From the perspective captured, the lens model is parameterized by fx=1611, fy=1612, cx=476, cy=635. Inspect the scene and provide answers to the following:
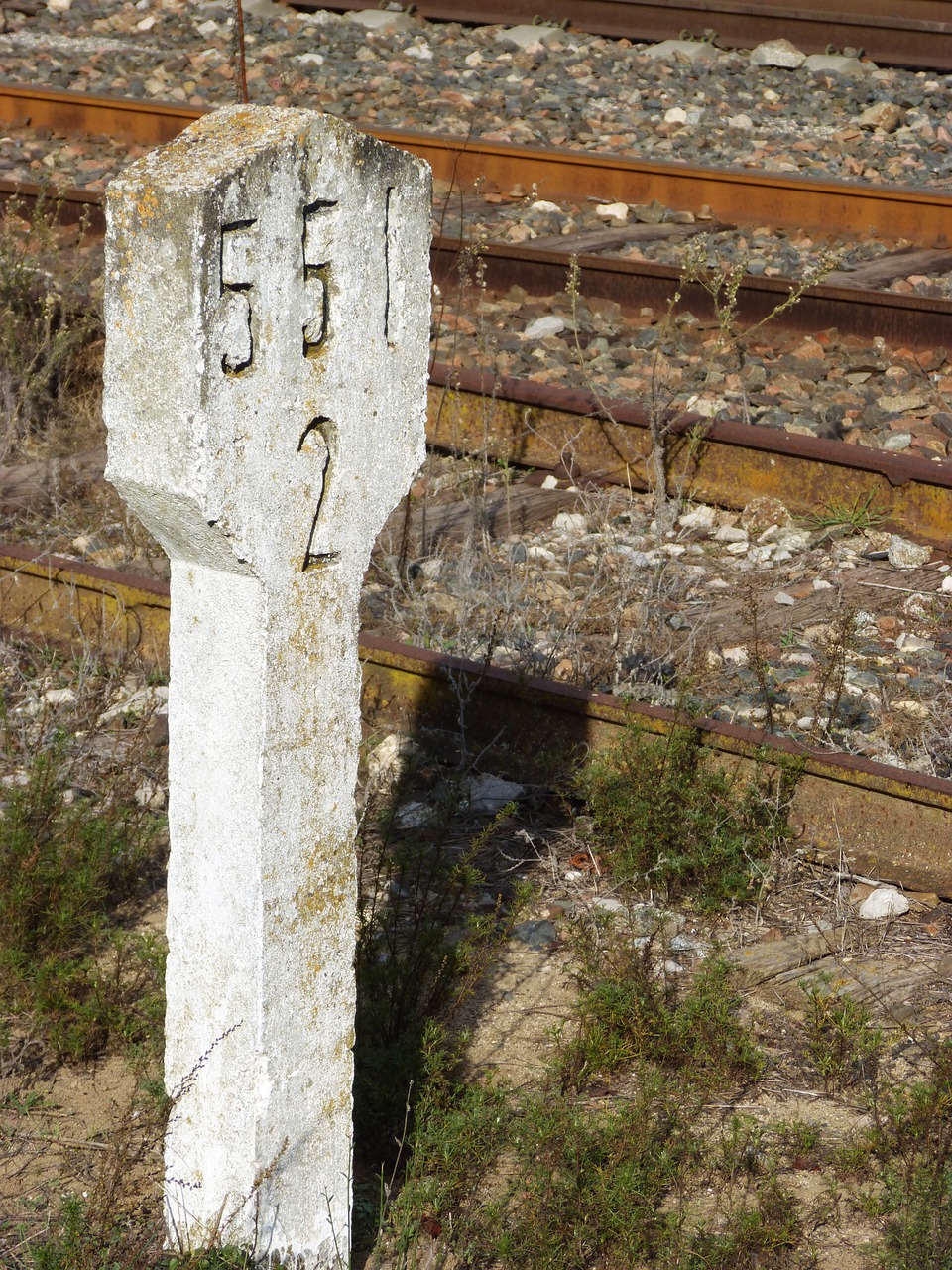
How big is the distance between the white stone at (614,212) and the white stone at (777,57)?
4.02m

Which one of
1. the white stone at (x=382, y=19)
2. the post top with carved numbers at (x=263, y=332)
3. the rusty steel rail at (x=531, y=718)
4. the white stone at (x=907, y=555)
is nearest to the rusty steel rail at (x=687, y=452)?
the white stone at (x=907, y=555)

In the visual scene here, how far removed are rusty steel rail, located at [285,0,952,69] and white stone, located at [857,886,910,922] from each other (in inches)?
429

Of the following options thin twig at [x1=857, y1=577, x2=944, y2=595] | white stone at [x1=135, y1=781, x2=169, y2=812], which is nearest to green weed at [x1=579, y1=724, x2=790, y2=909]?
white stone at [x1=135, y1=781, x2=169, y2=812]

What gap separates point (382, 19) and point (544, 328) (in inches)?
319

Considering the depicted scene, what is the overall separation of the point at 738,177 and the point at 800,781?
674 cm

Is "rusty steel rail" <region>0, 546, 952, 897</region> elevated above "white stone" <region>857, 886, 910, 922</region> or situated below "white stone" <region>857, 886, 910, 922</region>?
above

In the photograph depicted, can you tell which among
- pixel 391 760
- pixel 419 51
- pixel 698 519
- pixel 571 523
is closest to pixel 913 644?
pixel 698 519

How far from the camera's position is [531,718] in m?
4.96

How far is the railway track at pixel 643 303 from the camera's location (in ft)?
21.8

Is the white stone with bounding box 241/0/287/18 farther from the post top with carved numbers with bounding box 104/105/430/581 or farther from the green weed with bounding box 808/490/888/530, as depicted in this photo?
the post top with carved numbers with bounding box 104/105/430/581

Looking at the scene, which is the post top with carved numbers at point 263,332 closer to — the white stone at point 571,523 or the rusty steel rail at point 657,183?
the white stone at point 571,523

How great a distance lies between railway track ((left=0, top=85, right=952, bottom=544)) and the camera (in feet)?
21.8

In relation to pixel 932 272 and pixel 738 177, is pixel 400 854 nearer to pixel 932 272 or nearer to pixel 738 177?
pixel 932 272

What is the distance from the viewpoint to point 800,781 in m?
4.57
